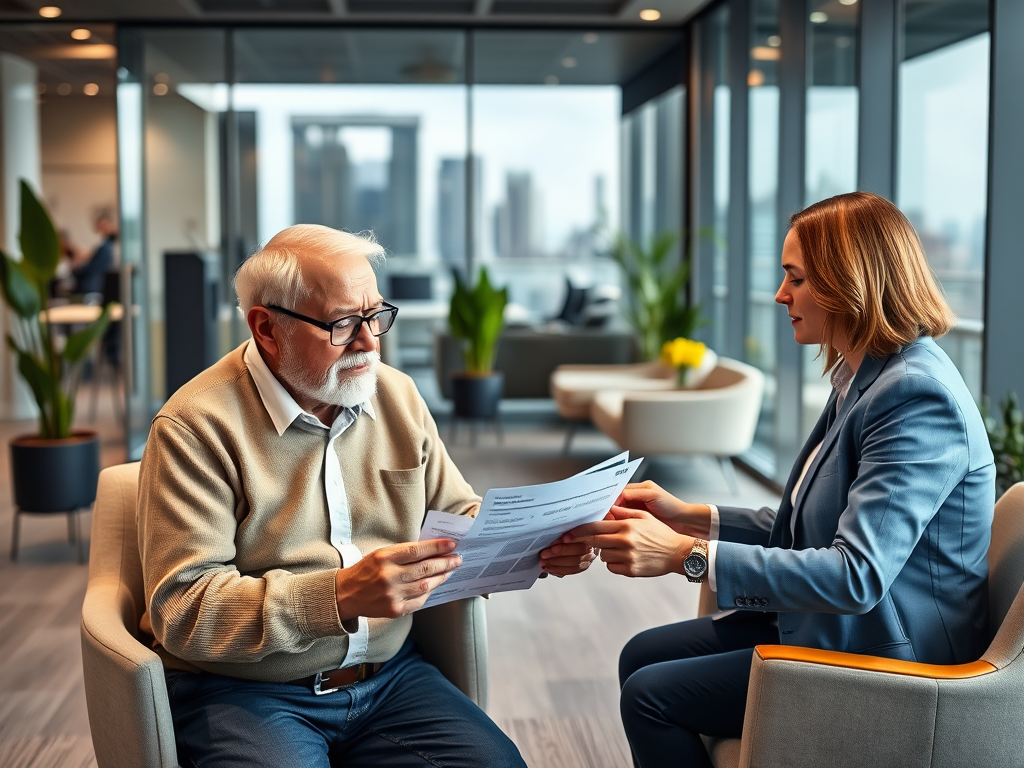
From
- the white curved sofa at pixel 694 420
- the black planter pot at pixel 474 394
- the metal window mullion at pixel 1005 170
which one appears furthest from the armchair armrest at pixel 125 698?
the black planter pot at pixel 474 394

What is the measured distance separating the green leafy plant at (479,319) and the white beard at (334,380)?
16.9ft

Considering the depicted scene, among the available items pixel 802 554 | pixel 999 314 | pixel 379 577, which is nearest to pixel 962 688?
pixel 802 554

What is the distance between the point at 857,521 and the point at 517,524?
503 mm

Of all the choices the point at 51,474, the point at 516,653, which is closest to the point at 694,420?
the point at 516,653

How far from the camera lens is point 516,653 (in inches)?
135

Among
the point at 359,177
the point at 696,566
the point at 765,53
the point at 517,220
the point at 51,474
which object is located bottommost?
the point at 51,474

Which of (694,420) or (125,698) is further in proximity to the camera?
(694,420)

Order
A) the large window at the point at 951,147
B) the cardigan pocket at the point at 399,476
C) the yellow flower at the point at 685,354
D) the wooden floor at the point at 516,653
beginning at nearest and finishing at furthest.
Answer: the cardigan pocket at the point at 399,476 → the wooden floor at the point at 516,653 → the large window at the point at 951,147 → the yellow flower at the point at 685,354

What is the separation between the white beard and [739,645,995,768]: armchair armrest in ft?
2.55

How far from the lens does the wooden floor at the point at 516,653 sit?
273cm

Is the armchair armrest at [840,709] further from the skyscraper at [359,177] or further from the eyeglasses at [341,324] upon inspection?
the skyscraper at [359,177]

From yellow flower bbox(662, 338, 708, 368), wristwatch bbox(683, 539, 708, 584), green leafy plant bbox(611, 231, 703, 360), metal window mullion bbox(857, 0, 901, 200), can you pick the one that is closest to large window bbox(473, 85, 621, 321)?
green leafy plant bbox(611, 231, 703, 360)

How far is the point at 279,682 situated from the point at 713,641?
816 mm

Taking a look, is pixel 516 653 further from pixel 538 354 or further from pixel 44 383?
pixel 538 354
